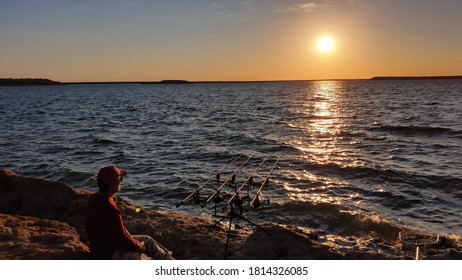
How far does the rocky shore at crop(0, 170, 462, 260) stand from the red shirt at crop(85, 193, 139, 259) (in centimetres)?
86

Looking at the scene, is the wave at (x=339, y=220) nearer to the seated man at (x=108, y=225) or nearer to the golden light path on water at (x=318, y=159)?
the golden light path on water at (x=318, y=159)

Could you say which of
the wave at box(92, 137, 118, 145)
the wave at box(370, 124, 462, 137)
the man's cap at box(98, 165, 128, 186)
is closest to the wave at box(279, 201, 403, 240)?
the man's cap at box(98, 165, 128, 186)

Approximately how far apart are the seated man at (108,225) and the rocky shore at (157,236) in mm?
892

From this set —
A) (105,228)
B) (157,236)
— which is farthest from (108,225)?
(157,236)

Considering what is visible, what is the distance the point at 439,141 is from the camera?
25.4 meters

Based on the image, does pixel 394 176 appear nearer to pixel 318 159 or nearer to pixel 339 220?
pixel 318 159

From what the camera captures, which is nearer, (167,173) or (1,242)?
(1,242)

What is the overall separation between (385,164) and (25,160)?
61.0ft

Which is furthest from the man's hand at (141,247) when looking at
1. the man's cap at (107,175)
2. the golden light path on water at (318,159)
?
the golden light path on water at (318,159)

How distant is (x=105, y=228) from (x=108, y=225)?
7 cm

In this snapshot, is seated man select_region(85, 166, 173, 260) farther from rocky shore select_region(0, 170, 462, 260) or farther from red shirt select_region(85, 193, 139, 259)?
rocky shore select_region(0, 170, 462, 260)

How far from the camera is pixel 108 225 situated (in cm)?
541
